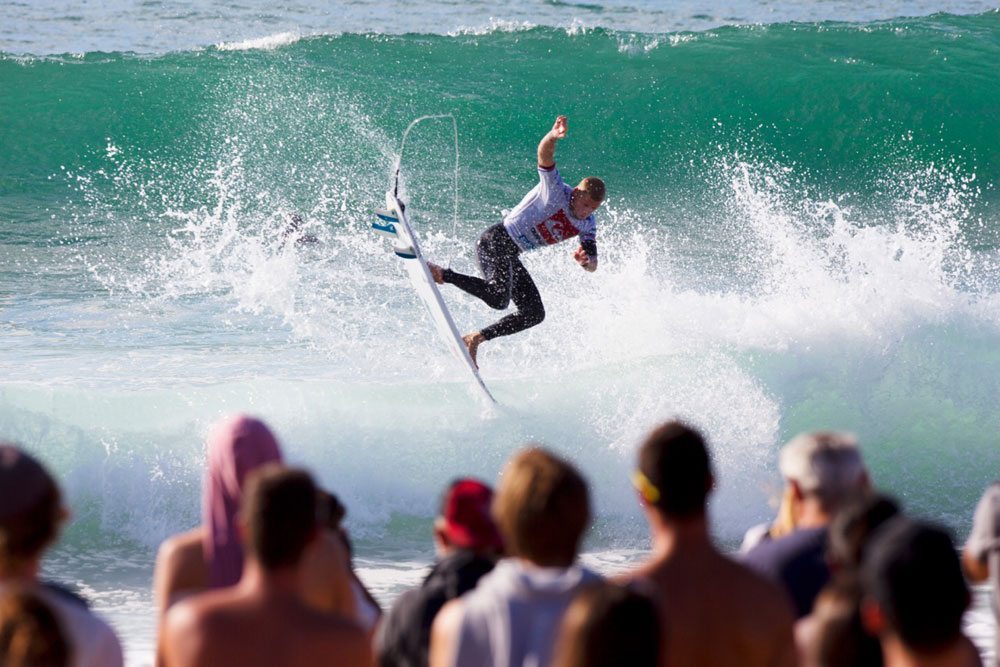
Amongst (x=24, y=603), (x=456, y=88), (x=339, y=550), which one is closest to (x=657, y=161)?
(x=456, y=88)

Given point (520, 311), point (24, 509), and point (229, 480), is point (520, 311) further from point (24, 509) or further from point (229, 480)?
point (24, 509)

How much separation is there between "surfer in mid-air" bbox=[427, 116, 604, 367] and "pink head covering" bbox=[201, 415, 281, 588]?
17.0 ft

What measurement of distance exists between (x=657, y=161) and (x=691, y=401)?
8804mm

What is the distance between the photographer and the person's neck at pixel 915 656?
94.0 inches

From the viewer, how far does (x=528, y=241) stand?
335 inches

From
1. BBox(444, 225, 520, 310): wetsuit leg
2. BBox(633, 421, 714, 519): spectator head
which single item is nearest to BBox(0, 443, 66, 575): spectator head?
BBox(633, 421, 714, 519): spectator head

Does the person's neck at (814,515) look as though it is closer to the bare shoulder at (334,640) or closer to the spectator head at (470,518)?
the spectator head at (470,518)

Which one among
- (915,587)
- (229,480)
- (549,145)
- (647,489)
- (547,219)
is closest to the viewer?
(915,587)

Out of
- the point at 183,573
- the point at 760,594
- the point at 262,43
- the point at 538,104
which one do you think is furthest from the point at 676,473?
the point at 262,43

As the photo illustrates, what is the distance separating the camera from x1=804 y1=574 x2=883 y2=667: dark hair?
2498 millimetres

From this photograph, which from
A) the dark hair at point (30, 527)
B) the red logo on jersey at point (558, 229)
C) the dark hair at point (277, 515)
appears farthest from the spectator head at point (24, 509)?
the red logo on jersey at point (558, 229)

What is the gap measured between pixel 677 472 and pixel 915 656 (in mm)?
622

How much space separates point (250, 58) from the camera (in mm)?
18719

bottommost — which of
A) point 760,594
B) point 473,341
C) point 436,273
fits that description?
point 473,341
